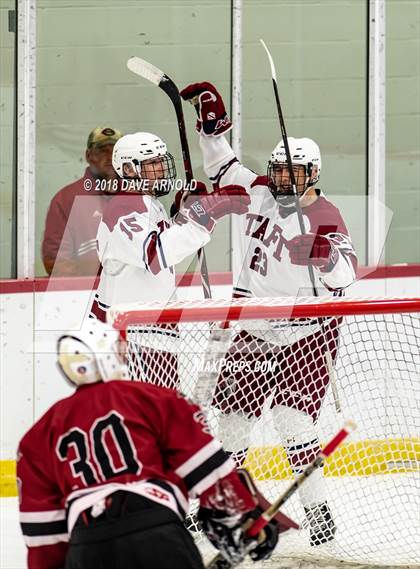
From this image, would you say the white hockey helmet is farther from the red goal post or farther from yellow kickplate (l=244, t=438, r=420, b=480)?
yellow kickplate (l=244, t=438, r=420, b=480)

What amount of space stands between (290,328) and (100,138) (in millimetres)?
1473

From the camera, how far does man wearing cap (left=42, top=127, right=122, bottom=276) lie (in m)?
4.96

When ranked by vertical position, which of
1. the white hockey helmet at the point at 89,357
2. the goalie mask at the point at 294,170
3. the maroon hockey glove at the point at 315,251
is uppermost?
the goalie mask at the point at 294,170

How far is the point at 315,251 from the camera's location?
3.90 m

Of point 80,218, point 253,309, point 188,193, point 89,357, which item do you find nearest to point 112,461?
point 89,357

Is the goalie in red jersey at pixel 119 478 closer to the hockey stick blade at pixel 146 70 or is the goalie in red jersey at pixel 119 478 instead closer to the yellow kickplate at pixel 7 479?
the yellow kickplate at pixel 7 479

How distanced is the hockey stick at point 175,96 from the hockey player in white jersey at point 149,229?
26 centimetres

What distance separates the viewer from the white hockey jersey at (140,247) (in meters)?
3.88

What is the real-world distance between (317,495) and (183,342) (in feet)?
1.88

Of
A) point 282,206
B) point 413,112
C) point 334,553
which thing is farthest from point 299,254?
point 413,112

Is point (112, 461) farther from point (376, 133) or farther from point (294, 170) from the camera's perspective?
point (376, 133)

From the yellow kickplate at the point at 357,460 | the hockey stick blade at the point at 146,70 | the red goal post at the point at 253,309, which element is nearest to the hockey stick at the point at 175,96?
the hockey stick blade at the point at 146,70

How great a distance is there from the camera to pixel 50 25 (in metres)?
5.02

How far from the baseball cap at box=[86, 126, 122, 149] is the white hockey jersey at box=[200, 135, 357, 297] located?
1005 millimetres
